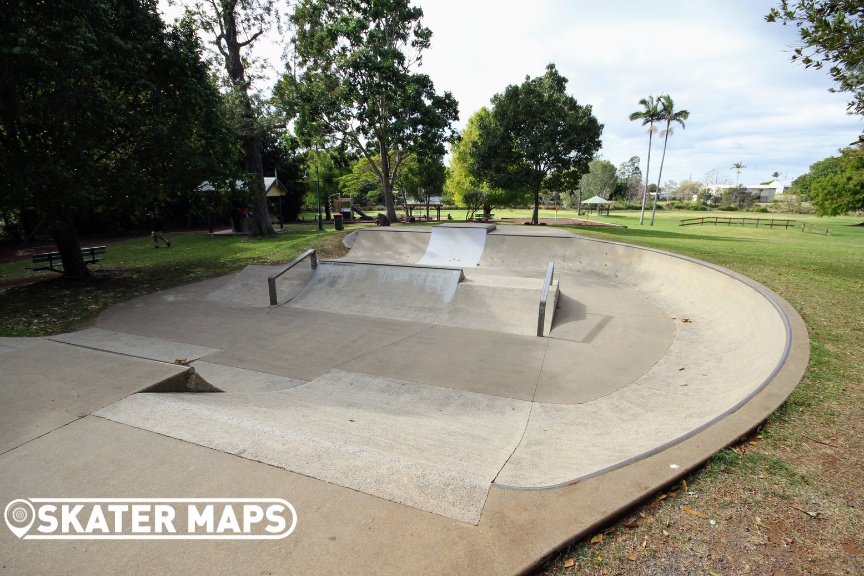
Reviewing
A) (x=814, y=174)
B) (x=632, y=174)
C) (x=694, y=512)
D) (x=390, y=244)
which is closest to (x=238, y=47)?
(x=390, y=244)

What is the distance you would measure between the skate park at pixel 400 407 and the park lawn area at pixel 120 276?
108 cm

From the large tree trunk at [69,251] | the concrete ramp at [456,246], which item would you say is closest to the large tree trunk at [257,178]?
the large tree trunk at [69,251]

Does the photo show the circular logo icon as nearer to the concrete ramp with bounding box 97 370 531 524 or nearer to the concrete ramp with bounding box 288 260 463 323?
the concrete ramp with bounding box 97 370 531 524

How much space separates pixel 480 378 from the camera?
589 centimetres

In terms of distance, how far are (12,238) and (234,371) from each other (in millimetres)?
24256

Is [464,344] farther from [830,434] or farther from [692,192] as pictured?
[692,192]

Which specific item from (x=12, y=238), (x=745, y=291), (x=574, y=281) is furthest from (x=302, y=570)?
(x=12, y=238)

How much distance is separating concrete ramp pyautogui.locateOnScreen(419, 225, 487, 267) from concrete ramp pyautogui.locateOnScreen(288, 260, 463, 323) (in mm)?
4391

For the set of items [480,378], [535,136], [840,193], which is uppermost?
[535,136]

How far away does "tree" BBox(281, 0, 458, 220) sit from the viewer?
72.2ft

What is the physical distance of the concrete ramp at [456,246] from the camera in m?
15.1

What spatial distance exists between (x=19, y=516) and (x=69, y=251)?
1274cm

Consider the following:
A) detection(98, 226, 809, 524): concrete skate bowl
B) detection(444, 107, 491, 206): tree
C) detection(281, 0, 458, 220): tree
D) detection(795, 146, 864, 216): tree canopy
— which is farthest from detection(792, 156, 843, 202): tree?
detection(98, 226, 809, 524): concrete skate bowl

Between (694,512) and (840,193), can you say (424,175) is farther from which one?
(840,193)
